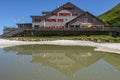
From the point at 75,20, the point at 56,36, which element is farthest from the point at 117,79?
the point at 75,20

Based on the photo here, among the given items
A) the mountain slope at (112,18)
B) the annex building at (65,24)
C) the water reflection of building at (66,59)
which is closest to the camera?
the water reflection of building at (66,59)

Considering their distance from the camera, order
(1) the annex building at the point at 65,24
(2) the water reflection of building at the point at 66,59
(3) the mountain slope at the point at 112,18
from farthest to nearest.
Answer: (3) the mountain slope at the point at 112,18, (1) the annex building at the point at 65,24, (2) the water reflection of building at the point at 66,59

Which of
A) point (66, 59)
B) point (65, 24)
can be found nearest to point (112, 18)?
point (65, 24)

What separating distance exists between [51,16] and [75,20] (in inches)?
298

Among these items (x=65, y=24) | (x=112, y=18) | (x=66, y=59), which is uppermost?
(x=112, y=18)

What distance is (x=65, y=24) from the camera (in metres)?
69.9

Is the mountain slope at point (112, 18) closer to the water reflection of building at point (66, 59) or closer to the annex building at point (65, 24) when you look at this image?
the annex building at point (65, 24)

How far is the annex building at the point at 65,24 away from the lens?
6259 centimetres

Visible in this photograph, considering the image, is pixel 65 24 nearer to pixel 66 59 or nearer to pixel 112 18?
pixel 66 59

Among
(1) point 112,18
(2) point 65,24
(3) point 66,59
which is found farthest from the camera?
(1) point 112,18

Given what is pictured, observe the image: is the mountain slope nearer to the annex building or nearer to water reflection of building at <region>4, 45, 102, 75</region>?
the annex building

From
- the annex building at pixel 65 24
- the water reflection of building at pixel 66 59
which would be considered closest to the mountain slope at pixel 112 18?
the annex building at pixel 65 24

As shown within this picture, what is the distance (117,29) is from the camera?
6297cm

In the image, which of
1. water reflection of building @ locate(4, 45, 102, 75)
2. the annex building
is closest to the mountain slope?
the annex building
